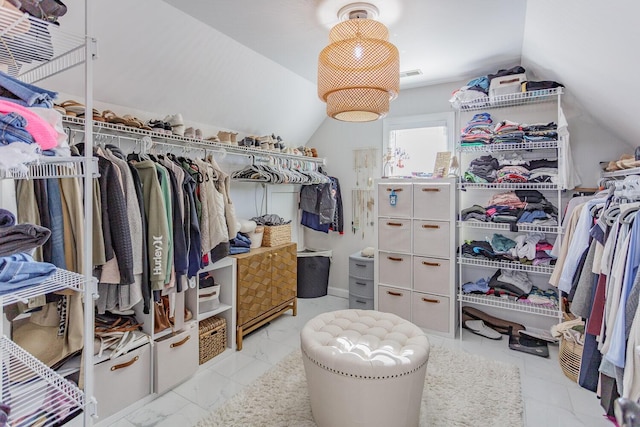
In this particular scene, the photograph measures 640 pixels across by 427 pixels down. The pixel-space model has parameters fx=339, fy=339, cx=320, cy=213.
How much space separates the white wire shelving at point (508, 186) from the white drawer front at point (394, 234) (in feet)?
2.06

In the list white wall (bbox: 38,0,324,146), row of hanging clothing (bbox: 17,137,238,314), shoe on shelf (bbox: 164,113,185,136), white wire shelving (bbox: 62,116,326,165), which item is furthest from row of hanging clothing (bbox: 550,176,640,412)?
shoe on shelf (bbox: 164,113,185,136)

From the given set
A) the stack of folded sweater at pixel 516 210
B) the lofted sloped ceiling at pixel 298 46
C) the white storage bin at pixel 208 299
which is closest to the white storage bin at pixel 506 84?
the lofted sloped ceiling at pixel 298 46

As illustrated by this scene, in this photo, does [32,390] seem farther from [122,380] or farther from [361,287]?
[361,287]

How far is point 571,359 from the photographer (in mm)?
2445

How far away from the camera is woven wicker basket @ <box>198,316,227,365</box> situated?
2643mm

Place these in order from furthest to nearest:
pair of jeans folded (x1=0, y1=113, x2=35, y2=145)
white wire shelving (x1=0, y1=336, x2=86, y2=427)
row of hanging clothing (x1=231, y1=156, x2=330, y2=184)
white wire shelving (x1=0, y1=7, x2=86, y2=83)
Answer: row of hanging clothing (x1=231, y1=156, x2=330, y2=184) < white wire shelving (x1=0, y1=336, x2=86, y2=427) < white wire shelving (x1=0, y1=7, x2=86, y2=83) < pair of jeans folded (x1=0, y1=113, x2=35, y2=145)

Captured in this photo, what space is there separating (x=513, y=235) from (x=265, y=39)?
2.85m

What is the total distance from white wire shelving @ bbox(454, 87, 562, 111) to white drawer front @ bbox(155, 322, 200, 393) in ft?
10.1

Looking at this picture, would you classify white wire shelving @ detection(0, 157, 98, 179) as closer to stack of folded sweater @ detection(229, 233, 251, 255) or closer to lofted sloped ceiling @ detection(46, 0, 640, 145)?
lofted sloped ceiling @ detection(46, 0, 640, 145)

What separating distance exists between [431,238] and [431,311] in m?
0.70

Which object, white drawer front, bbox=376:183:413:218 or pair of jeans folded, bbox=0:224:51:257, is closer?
pair of jeans folded, bbox=0:224:51:257

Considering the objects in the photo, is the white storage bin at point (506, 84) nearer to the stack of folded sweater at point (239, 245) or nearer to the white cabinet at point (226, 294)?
the stack of folded sweater at point (239, 245)

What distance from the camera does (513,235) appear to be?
129 inches

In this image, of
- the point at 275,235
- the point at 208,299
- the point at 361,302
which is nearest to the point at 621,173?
the point at 361,302
